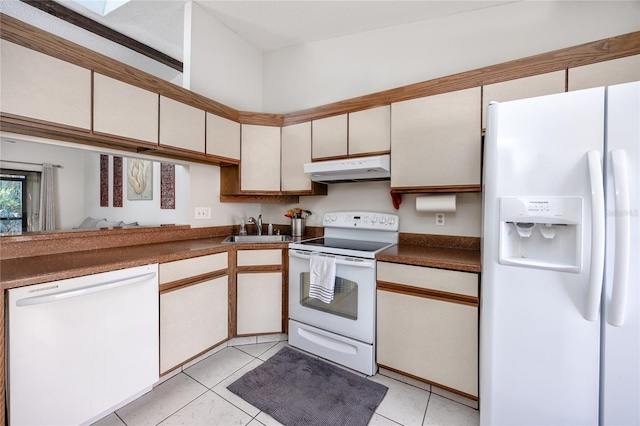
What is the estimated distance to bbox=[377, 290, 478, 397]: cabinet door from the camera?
148 cm

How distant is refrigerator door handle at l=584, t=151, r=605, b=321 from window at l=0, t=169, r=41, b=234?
2.97 m

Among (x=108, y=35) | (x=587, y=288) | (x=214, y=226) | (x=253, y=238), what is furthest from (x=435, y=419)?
(x=108, y=35)

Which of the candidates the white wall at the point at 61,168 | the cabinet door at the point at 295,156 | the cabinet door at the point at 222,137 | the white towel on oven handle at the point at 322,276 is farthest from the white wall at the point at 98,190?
the white towel on oven handle at the point at 322,276

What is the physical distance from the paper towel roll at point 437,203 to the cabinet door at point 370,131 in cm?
49

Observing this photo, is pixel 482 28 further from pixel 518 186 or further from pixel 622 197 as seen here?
pixel 622 197

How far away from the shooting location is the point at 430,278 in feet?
5.17

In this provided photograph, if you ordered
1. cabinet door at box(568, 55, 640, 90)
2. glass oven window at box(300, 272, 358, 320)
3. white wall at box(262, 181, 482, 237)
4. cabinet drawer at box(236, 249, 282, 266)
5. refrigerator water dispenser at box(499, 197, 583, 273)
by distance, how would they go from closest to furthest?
→ refrigerator water dispenser at box(499, 197, 583, 273), cabinet door at box(568, 55, 640, 90), glass oven window at box(300, 272, 358, 320), white wall at box(262, 181, 482, 237), cabinet drawer at box(236, 249, 282, 266)

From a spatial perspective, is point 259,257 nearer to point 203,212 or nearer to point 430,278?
point 203,212

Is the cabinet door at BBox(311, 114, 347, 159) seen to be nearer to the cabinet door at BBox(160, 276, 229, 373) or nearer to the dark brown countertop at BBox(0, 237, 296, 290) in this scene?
the dark brown countertop at BBox(0, 237, 296, 290)

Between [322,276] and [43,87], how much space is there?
1928mm

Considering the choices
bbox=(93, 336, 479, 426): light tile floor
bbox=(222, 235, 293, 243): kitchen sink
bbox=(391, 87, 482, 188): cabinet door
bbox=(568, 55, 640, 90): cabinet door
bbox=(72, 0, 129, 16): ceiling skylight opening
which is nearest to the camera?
bbox=(568, 55, 640, 90): cabinet door

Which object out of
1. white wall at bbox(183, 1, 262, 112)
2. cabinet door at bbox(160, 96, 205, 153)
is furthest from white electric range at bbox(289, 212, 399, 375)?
white wall at bbox(183, 1, 262, 112)

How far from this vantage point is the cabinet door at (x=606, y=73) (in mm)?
1330

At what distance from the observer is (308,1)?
7.00ft
